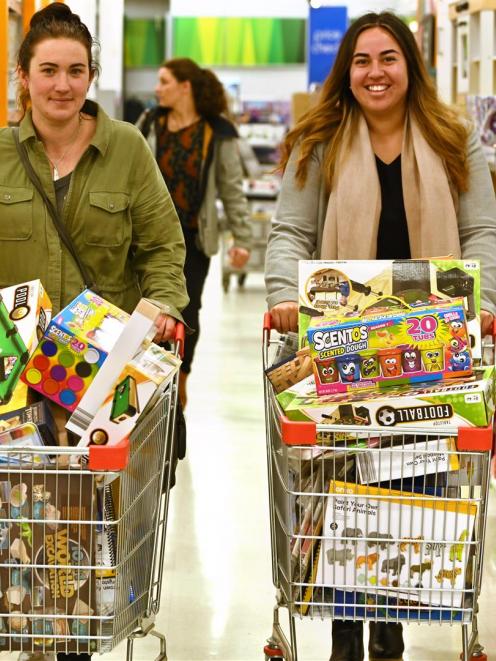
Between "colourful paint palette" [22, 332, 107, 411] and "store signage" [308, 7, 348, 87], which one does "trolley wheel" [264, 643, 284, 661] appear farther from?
"store signage" [308, 7, 348, 87]

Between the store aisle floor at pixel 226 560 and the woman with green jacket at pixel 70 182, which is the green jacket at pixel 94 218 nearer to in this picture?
the woman with green jacket at pixel 70 182

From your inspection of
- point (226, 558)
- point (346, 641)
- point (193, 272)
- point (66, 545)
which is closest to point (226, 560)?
point (226, 558)

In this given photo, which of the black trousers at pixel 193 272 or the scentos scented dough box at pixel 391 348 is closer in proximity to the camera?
→ the scentos scented dough box at pixel 391 348

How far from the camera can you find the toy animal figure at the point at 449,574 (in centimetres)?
246

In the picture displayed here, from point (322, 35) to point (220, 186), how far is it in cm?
1554

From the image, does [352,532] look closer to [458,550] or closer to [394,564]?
[394,564]

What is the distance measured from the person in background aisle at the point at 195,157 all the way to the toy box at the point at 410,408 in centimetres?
343

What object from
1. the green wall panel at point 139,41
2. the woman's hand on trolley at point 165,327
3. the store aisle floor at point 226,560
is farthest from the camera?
the green wall panel at point 139,41

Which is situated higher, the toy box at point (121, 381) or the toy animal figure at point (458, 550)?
the toy box at point (121, 381)

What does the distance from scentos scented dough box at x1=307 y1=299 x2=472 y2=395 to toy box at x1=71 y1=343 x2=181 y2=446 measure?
34 cm

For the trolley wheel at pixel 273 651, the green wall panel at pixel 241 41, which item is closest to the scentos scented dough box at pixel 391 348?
the trolley wheel at pixel 273 651

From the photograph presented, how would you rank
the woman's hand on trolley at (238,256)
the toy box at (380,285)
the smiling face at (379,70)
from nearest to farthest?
1. the toy box at (380,285)
2. the smiling face at (379,70)
3. the woman's hand on trolley at (238,256)

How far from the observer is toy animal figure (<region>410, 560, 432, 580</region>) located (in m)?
2.46

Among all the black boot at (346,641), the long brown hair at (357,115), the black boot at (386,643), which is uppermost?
the long brown hair at (357,115)
